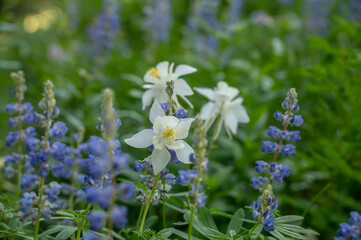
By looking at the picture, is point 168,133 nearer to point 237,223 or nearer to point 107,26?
point 237,223

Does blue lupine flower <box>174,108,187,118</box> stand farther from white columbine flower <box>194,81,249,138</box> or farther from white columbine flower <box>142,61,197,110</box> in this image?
white columbine flower <box>194,81,249,138</box>

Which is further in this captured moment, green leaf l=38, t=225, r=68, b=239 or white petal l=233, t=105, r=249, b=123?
white petal l=233, t=105, r=249, b=123

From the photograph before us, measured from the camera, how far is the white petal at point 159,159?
1448 mm

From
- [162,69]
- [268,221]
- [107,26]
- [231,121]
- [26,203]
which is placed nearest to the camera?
[268,221]

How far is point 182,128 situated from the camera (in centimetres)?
151

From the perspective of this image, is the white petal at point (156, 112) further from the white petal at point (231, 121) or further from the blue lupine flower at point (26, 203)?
the white petal at point (231, 121)

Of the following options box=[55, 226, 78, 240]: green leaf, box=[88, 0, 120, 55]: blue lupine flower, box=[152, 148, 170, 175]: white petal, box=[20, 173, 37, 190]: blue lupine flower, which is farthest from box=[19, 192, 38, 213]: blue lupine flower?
box=[88, 0, 120, 55]: blue lupine flower

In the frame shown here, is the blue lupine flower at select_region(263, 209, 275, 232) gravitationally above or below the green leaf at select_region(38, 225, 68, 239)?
above

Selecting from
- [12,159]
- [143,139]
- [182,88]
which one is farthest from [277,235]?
[12,159]

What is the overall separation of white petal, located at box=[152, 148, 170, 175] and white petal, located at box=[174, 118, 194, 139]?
0.08 meters

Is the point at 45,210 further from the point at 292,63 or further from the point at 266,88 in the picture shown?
the point at 292,63

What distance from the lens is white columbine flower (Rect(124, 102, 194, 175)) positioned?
147cm

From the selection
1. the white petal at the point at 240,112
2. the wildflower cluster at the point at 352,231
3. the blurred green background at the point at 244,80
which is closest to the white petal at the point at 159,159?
the wildflower cluster at the point at 352,231

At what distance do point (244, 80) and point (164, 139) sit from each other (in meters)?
2.45
